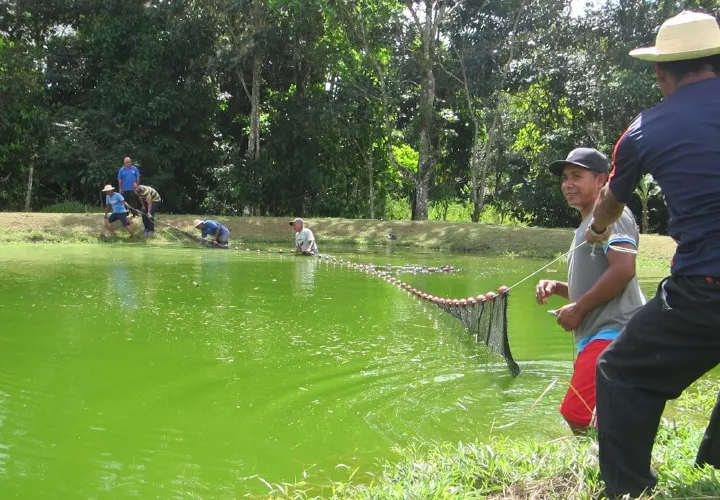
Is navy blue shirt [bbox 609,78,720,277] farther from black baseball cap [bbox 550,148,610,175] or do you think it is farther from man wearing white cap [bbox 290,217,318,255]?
man wearing white cap [bbox 290,217,318,255]

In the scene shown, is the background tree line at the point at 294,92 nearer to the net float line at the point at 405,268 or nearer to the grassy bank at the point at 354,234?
the grassy bank at the point at 354,234

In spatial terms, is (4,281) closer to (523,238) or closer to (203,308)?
(203,308)

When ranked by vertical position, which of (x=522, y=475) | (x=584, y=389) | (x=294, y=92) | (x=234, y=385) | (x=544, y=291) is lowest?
(x=234, y=385)

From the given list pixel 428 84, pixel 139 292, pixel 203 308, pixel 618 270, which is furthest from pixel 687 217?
pixel 428 84

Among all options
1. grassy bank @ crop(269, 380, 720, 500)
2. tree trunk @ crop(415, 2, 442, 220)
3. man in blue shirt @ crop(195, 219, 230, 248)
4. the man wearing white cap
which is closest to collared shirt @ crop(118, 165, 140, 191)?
man in blue shirt @ crop(195, 219, 230, 248)

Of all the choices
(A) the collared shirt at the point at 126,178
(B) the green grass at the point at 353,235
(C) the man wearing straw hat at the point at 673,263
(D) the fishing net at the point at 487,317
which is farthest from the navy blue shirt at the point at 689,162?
(A) the collared shirt at the point at 126,178

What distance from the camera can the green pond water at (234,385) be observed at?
369 centimetres

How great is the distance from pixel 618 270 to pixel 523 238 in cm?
1680

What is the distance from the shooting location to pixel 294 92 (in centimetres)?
2530

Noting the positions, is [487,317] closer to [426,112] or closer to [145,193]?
[145,193]

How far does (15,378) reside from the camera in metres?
5.04

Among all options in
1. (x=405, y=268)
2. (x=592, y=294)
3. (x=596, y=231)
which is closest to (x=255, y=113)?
(x=405, y=268)

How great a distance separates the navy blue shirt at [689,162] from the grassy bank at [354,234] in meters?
15.2

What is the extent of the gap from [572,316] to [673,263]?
106 cm
